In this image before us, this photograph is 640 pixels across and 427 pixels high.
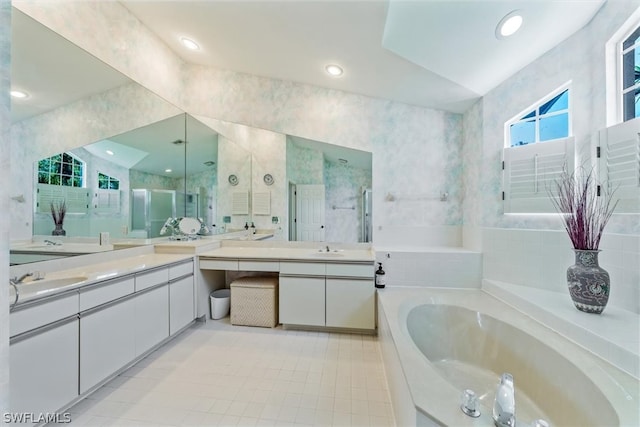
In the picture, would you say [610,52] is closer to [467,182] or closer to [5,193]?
[467,182]

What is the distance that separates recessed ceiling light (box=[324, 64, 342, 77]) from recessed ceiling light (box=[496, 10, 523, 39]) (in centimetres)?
140

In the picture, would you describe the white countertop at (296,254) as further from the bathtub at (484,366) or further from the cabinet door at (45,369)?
the cabinet door at (45,369)

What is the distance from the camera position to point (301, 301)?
2754 millimetres

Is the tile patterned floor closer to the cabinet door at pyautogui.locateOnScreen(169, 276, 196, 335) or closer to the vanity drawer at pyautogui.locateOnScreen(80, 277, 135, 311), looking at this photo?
the cabinet door at pyautogui.locateOnScreen(169, 276, 196, 335)

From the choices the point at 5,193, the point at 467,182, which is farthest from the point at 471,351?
the point at 5,193

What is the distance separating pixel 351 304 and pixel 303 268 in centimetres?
61

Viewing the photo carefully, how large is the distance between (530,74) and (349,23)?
5.50ft

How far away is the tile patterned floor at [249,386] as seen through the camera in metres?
1.65

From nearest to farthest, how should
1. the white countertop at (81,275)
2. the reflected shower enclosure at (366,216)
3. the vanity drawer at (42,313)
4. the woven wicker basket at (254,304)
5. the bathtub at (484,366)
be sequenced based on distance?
1. the bathtub at (484,366)
2. the vanity drawer at (42,313)
3. the white countertop at (81,275)
4. the woven wicker basket at (254,304)
5. the reflected shower enclosure at (366,216)

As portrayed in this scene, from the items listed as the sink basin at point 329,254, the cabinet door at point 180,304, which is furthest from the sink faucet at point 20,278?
the sink basin at point 329,254

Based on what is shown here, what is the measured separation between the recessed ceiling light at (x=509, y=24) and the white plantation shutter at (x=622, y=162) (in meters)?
0.98

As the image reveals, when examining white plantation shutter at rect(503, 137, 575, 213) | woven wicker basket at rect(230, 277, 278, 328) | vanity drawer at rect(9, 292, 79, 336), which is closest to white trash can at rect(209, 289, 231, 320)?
woven wicker basket at rect(230, 277, 278, 328)

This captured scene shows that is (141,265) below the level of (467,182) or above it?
below

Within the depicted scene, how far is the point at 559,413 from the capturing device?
1.43 metres
